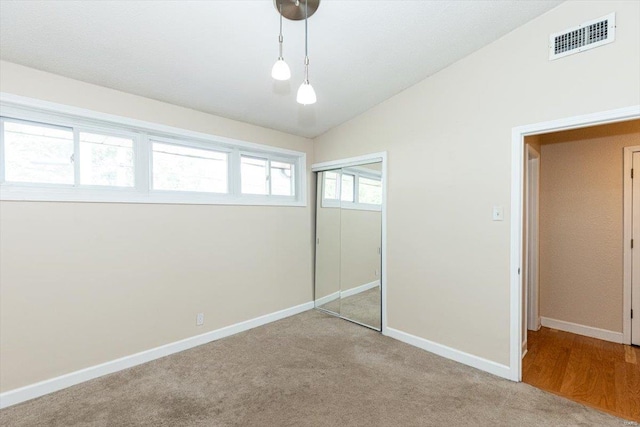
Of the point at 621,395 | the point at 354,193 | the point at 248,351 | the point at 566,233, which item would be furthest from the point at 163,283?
the point at 566,233

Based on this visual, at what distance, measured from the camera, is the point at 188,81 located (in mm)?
2629

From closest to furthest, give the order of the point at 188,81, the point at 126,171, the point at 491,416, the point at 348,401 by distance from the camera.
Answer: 1. the point at 491,416
2. the point at 348,401
3. the point at 188,81
4. the point at 126,171

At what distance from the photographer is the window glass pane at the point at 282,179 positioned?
404 centimetres

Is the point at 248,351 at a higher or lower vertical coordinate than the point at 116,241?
lower

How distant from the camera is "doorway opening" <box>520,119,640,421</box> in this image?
2973 millimetres

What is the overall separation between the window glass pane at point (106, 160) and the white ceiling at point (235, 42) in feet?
1.60

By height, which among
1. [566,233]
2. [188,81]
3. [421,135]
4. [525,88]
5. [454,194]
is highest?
[188,81]

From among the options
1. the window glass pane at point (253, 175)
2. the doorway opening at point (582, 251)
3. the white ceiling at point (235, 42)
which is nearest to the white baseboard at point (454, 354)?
the doorway opening at point (582, 251)

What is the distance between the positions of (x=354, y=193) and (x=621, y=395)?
117 inches

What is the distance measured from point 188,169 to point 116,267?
1.19m

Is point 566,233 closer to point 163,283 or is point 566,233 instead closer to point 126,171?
point 163,283

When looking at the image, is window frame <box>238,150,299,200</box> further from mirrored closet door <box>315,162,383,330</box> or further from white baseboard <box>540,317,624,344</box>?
white baseboard <box>540,317,624,344</box>

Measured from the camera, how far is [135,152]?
2836 mm

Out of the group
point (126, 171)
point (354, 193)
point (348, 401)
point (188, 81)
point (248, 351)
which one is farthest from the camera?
point (354, 193)
